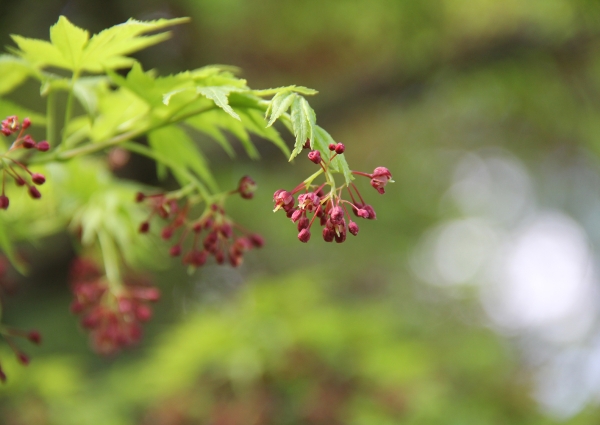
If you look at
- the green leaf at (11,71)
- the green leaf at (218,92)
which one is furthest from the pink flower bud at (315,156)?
the green leaf at (11,71)

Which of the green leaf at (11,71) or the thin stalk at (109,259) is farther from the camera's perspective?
the thin stalk at (109,259)

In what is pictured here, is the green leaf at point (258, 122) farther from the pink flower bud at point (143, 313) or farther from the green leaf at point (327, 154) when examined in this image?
the pink flower bud at point (143, 313)

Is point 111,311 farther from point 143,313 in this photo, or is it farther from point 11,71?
point 11,71

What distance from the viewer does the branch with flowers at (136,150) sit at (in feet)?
2.64

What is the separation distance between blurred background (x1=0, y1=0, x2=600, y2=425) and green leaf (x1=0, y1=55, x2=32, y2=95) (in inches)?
58.0

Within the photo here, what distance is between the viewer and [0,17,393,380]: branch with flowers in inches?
31.7

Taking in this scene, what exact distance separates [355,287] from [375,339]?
2907 mm

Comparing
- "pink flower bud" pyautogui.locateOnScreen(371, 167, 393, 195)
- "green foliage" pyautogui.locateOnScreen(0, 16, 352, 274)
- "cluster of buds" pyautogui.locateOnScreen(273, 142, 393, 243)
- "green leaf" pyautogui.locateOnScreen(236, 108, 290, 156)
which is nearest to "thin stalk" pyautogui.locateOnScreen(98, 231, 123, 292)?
"green foliage" pyautogui.locateOnScreen(0, 16, 352, 274)

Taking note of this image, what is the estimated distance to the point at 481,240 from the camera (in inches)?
376

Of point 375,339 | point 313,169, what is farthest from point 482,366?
point 313,169

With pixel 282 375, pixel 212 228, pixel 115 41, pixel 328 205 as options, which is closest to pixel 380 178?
pixel 328 205

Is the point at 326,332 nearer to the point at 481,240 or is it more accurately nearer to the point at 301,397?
the point at 301,397

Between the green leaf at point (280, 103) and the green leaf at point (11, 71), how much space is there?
0.63 m

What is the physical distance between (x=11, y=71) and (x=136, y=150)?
0.33m
